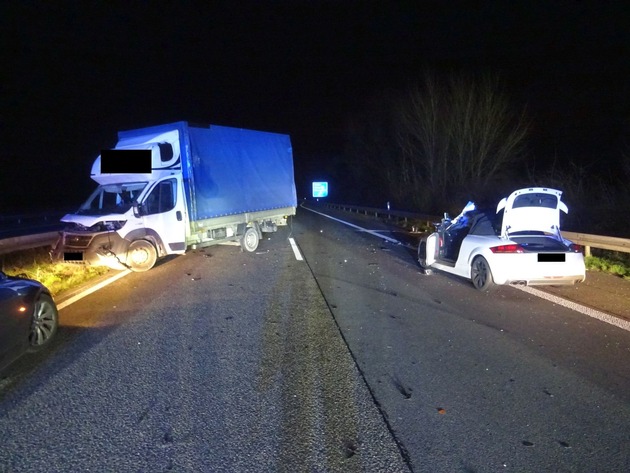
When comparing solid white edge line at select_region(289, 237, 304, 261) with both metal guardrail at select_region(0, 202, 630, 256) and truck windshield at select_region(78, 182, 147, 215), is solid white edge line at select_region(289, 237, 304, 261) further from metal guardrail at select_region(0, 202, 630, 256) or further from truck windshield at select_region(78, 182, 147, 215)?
metal guardrail at select_region(0, 202, 630, 256)

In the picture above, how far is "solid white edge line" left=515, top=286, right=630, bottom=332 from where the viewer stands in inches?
244

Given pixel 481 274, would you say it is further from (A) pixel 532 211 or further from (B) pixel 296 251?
(B) pixel 296 251

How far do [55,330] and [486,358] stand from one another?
508 cm

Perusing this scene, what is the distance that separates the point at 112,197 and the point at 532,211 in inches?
356

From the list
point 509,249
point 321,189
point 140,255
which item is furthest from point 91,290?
point 321,189

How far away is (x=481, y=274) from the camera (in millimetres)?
8094

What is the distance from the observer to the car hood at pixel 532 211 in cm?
761

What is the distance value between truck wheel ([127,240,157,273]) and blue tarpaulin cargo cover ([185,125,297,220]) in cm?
121

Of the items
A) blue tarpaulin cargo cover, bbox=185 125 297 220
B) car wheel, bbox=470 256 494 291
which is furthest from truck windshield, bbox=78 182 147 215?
car wheel, bbox=470 256 494 291

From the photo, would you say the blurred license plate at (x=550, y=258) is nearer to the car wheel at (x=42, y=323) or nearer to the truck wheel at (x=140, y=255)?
the car wheel at (x=42, y=323)

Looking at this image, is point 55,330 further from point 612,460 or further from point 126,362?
point 612,460

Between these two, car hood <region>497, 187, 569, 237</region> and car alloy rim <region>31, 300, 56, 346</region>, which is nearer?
car alloy rim <region>31, 300, 56, 346</region>

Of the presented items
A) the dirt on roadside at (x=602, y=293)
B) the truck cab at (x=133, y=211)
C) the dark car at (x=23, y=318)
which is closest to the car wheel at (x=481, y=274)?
the dirt on roadside at (x=602, y=293)

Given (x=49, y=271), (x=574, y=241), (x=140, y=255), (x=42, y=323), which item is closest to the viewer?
(x=42, y=323)
